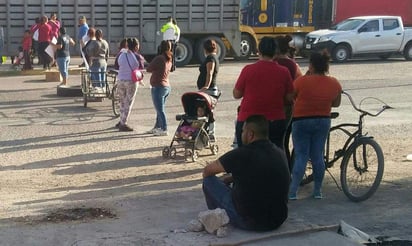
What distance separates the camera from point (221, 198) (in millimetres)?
5887

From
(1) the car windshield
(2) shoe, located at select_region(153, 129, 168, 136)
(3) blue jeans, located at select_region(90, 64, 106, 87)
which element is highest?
(1) the car windshield

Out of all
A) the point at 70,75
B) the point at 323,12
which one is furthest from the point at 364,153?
the point at 323,12

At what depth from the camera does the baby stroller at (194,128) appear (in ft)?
31.1

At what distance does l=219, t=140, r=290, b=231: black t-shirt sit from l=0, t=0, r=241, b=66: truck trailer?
1770 cm

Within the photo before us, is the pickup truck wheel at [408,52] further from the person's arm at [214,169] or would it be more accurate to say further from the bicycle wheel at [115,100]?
the person's arm at [214,169]

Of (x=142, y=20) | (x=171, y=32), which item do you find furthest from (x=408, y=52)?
(x=142, y=20)

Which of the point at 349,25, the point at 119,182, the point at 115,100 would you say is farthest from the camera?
the point at 349,25

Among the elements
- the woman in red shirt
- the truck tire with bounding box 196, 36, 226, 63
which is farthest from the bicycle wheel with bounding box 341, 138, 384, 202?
the truck tire with bounding box 196, 36, 226, 63

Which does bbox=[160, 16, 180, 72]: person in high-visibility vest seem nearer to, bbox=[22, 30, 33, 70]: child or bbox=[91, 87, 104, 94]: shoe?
bbox=[22, 30, 33, 70]: child

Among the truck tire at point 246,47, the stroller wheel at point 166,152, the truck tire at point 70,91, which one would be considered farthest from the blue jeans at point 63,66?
the truck tire at point 246,47

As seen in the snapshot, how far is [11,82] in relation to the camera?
59.9 feet

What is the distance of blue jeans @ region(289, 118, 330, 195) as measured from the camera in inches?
273

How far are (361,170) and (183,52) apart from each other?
17108 mm

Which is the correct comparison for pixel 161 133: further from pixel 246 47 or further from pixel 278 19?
pixel 278 19
